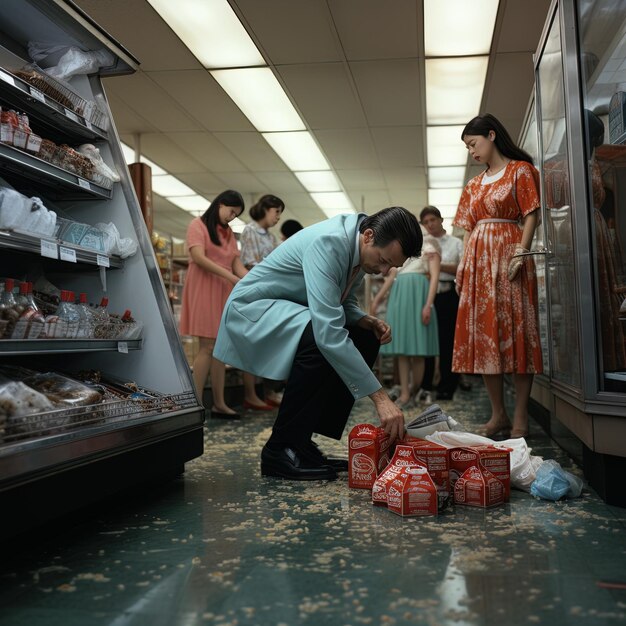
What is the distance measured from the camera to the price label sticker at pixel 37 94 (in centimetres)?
191

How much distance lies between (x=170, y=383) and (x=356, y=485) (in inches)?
28.7

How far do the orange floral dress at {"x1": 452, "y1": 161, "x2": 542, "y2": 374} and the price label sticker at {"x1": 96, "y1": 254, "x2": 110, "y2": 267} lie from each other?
5.58ft

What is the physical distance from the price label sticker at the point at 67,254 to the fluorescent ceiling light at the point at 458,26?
10.9ft

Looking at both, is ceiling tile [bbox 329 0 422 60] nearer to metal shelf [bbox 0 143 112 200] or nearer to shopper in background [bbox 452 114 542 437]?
shopper in background [bbox 452 114 542 437]

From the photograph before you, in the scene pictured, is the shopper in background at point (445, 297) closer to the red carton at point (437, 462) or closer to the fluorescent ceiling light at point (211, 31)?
the fluorescent ceiling light at point (211, 31)

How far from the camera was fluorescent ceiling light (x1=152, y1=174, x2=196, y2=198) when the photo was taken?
9057 mm

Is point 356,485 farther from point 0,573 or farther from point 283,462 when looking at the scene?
point 0,573

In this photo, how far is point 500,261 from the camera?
9.96 feet

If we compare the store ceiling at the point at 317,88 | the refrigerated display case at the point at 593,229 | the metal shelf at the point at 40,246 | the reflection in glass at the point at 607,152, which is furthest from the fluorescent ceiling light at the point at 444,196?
the metal shelf at the point at 40,246

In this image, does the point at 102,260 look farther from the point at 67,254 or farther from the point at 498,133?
the point at 498,133

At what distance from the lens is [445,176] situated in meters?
8.80

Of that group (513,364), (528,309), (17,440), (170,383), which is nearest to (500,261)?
(528,309)

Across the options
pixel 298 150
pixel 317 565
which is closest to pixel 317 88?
pixel 298 150

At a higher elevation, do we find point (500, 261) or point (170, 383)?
point (500, 261)
